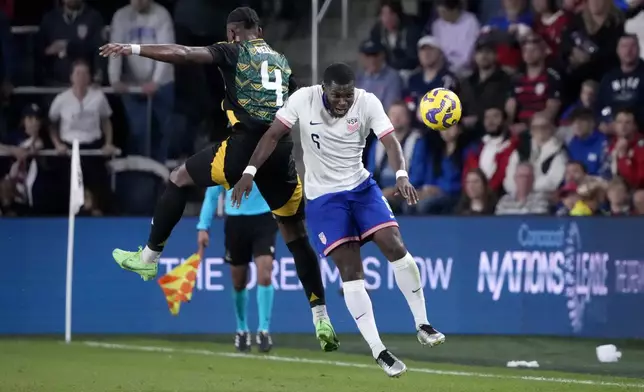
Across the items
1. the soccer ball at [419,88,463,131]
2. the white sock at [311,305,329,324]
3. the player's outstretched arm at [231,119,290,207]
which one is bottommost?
the white sock at [311,305,329,324]

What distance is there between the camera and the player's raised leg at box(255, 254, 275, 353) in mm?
14922

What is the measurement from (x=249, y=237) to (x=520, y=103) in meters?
4.48

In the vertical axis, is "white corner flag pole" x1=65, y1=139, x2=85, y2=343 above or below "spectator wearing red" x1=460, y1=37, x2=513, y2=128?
below

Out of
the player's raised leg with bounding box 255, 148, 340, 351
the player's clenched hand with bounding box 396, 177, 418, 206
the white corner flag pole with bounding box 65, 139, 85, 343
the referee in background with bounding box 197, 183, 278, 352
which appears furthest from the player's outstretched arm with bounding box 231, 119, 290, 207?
the white corner flag pole with bounding box 65, 139, 85, 343

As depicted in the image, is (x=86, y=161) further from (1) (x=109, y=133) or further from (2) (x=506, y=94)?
(2) (x=506, y=94)

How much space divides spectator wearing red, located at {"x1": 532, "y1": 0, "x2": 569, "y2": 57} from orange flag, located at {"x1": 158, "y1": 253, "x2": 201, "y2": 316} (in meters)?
5.77

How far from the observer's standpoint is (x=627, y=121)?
16.5m

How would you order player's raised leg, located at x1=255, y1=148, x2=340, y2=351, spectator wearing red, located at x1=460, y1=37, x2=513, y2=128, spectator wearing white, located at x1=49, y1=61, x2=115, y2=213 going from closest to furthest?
1. player's raised leg, located at x1=255, y1=148, x2=340, y2=351
2. spectator wearing red, located at x1=460, y1=37, x2=513, y2=128
3. spectator wearing white, located at x1=49, y1=61, x2=115, y2=213

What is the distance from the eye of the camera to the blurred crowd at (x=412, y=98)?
16.8 meters

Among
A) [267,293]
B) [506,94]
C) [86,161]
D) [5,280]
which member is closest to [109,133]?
[86,161]

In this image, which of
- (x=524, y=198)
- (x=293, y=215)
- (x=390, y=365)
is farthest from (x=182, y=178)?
(x=524, y=198)

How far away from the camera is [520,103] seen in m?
17.5

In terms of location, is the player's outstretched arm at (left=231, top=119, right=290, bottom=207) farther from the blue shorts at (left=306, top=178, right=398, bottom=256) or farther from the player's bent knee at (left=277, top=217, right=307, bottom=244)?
the player's bent knee at (left=277, top=217, right=307, bottom=244)

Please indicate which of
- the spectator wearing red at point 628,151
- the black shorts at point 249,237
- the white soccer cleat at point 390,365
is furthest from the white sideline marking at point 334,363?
the spectator wearing red at point 628,151
